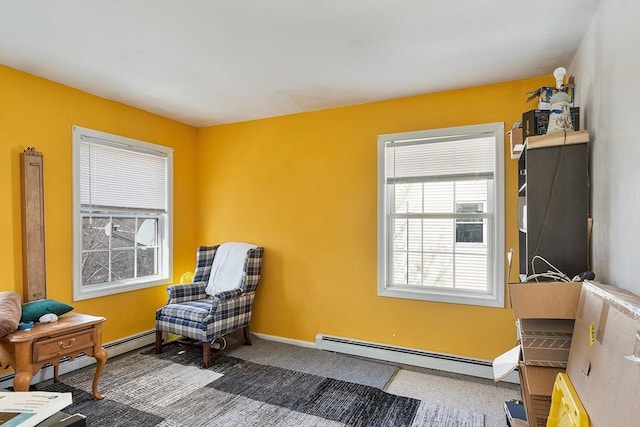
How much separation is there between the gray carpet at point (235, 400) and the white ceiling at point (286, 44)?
Answer: 242cm

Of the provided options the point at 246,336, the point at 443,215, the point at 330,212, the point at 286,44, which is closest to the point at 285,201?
the point at 330,212

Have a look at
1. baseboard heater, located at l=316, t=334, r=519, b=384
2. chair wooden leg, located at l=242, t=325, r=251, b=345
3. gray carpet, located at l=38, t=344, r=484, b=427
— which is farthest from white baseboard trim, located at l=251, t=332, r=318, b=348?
gray carpet, located at l=38, t=344, r=484, b=427

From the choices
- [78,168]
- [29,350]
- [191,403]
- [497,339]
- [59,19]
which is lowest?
[191,403]

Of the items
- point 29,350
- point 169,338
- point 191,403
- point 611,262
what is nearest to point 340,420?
point 191,403

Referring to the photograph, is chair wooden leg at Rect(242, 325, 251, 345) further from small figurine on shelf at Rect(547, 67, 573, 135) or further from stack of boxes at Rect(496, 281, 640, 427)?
small figurine on shelf at Rect(547, 67, 573, 135)

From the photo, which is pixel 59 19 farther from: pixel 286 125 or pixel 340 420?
pixel 340 420

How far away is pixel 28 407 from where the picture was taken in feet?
2.99

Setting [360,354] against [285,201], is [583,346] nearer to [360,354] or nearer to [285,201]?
[360,354]

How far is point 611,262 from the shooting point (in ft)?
5.30

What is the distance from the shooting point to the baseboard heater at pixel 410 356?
9.75 feet

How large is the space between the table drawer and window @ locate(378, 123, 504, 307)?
7.73 ft

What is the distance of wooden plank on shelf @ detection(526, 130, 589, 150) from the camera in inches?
72.6

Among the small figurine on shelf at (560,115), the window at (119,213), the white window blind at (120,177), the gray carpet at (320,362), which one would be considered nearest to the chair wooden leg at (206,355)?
the gray carpet at (320,362)

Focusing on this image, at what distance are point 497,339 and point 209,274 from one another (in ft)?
9.38
